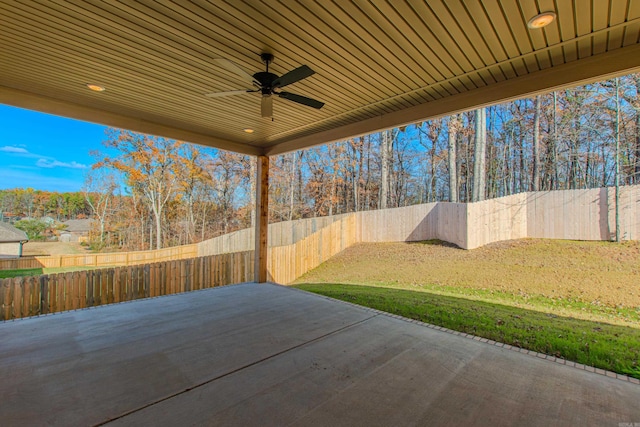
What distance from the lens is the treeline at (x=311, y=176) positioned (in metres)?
12.9

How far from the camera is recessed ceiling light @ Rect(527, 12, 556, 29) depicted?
1.95 metres

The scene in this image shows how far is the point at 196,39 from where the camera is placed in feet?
7.54

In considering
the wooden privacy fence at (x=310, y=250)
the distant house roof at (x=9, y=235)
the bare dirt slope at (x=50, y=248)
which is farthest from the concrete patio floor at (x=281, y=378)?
the distant house roof at (x=9, y=235)

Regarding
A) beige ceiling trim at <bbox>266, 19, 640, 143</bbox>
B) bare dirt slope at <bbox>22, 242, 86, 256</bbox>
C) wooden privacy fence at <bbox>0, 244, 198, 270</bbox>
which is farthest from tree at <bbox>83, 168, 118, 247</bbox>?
beige ceiling trim at <bbox>266, 19, 640, 143</bbox>

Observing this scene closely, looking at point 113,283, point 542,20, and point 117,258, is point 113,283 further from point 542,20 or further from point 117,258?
point 117,258

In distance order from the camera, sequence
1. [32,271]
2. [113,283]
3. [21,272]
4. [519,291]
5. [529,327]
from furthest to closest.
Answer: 1. [32,271]
2. [21,272]
3. [519,291]
4. [113,283]
5. [529,327]

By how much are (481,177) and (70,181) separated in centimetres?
2193

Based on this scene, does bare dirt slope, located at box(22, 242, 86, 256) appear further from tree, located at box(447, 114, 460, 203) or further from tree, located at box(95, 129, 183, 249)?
tree, located at box(447, 114, 460, 203)

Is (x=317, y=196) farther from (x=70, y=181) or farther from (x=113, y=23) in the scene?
(x=70, y=181)

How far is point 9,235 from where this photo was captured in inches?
572

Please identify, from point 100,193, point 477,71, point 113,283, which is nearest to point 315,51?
point 477,71

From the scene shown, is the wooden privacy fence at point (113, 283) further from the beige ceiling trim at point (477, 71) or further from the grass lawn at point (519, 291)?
the beige ceiling trim at point (477, 71)

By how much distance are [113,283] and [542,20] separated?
240 inches

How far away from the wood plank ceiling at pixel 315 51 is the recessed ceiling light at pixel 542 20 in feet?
0.10
